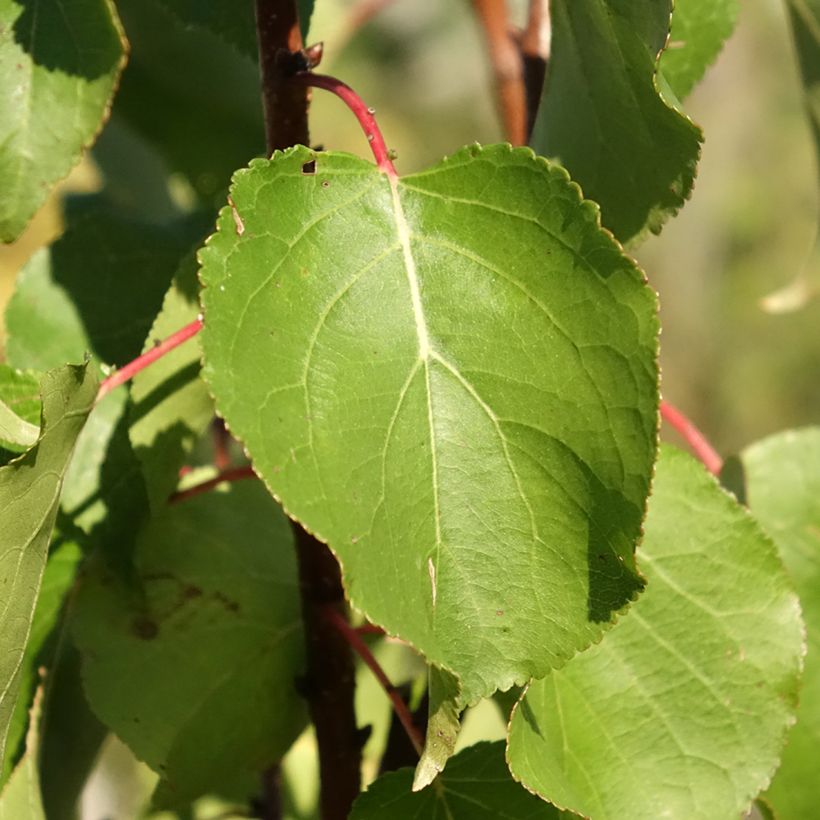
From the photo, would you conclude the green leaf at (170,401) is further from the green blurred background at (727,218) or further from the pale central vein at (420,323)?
the green blurred background at (727,218)

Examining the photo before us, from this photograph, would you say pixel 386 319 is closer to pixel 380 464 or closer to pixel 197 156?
pixel 380 464

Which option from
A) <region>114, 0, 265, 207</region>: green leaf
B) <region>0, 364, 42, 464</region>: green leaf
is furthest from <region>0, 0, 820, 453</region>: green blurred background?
<region>0, 364, 42, 464</region>: green leaf

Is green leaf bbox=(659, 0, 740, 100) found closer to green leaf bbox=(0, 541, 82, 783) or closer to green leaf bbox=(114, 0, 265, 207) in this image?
green leaf bbox=(114, 0, 265, 207)

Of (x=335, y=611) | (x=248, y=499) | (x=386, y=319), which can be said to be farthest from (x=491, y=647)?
(x=248, y=499)

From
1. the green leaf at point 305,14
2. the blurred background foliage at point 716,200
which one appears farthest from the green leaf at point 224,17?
the blurred background foliage at point 716,200

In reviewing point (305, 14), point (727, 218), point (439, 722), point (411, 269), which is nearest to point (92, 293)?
point (305, 14)
